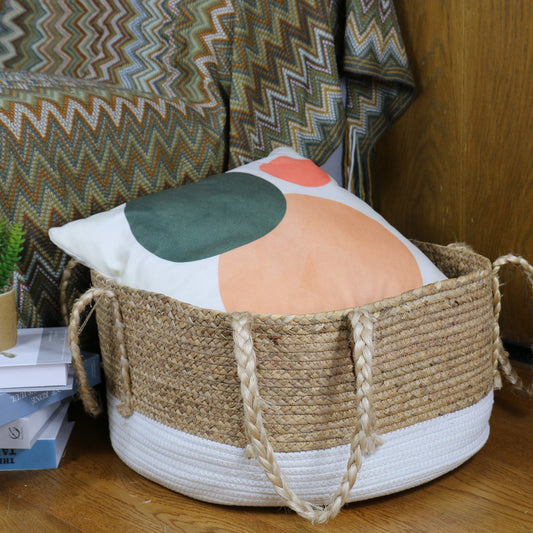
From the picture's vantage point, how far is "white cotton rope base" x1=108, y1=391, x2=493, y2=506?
0.72m

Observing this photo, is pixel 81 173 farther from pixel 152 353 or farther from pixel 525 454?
pixel 525 454

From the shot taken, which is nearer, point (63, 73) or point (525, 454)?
point (525, 454)

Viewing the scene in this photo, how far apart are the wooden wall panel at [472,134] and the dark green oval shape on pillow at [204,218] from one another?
1.65 ft

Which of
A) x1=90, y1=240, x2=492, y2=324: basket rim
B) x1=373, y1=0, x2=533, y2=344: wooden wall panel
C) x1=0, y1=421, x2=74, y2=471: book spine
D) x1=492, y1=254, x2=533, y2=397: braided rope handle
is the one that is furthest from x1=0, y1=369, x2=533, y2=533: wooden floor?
x1=373, y1=0, x2=533, y2=344: wooden wall panel

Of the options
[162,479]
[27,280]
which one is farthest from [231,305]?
[27,280]

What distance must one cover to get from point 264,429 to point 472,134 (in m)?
0.78

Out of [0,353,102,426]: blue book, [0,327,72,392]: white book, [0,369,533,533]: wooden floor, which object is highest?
[0,327,72,392]: white book

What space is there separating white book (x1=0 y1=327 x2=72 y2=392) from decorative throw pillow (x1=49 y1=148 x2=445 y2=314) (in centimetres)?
13

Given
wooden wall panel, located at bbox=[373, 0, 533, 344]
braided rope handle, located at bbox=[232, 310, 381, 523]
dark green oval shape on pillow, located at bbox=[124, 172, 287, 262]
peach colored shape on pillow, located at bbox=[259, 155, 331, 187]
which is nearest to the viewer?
braided rope handle, located at bbox=[232, 310, 381, 523]

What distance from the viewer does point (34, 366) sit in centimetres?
81

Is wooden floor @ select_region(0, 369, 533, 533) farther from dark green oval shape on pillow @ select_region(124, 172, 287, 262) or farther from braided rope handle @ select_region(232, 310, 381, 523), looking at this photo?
dark green oval shape on pillow @ select_region(124, 172, 287, 262)

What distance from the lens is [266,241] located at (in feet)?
2.61

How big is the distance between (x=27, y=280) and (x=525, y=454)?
761 mm

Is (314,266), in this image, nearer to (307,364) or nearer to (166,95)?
(307,364)
